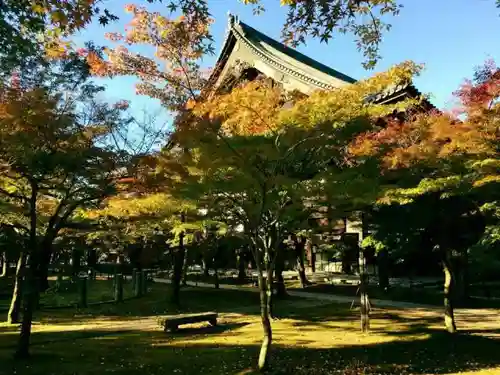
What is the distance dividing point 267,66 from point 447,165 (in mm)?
14743

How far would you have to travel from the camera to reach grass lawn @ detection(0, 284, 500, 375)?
399 inches

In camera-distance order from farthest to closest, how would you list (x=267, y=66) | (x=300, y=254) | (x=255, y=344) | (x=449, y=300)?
1. (x=300, y=254)
2. (x=267, y=66)
3. (x=449, y=300)
4. (x=255, y=344)

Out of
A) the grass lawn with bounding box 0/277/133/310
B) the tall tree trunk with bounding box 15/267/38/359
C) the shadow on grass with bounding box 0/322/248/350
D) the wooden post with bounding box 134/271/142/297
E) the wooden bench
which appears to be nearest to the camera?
the tall tree trunk with bounding box 15/267/38/359

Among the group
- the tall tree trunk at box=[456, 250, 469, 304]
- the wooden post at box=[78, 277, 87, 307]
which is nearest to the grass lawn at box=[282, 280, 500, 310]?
the tall tree trunk at box=[456, 250, 469, 304]

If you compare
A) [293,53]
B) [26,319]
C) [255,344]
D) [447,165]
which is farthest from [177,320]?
[293,53]

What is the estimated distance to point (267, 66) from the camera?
25906mm

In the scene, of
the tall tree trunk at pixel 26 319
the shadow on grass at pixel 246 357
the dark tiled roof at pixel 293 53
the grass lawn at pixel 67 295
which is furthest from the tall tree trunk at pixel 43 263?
the dark tiled roof at pixel 293 53

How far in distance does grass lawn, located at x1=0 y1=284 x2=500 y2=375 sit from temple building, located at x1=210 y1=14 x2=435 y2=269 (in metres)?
7.31

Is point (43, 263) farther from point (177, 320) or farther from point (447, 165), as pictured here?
point (447, 165)

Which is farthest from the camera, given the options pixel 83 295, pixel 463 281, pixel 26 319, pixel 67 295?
pixel 67 295

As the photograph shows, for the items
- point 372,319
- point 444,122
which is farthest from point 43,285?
point 444,122

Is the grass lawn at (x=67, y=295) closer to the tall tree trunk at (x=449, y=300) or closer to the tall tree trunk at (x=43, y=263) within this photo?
the tall tree trunk at (x=43, y=263)

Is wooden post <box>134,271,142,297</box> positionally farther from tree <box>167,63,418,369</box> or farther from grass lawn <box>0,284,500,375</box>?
tree <box>167,63,418,369</box>

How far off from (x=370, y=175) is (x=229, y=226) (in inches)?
202
